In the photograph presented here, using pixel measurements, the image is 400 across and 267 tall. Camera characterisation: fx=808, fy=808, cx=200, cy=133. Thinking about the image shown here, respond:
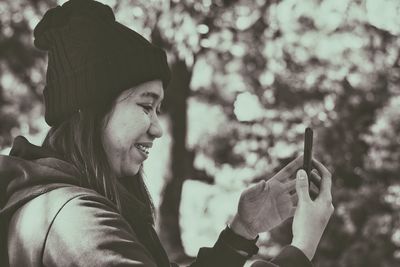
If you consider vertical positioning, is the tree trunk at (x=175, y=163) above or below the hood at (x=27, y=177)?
below

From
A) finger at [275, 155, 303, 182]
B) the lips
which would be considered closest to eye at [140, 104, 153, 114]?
the lips

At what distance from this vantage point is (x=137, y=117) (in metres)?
2.46

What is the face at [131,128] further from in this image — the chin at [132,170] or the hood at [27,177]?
the hood at [27,177]

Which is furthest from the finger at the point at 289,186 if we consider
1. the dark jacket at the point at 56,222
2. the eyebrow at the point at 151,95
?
the eyebrow at the point at 151,95

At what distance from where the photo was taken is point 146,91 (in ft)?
8.30

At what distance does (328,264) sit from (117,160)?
7.59m

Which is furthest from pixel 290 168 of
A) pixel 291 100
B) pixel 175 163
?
pixel 291 100

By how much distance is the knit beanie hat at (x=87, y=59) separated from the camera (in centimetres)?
247

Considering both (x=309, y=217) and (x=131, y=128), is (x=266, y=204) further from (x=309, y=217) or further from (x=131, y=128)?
(x=131, y=128)

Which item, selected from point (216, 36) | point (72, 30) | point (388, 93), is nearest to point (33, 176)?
point (72, 30)

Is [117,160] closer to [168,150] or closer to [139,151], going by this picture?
[139,151]

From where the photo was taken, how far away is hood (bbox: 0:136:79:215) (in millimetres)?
2188

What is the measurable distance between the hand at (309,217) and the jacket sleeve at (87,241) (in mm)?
532

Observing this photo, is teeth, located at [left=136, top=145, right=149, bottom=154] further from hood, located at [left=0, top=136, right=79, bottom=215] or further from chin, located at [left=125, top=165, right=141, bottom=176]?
hood, located at [left=0, top=136, right=79, bottom=215]
